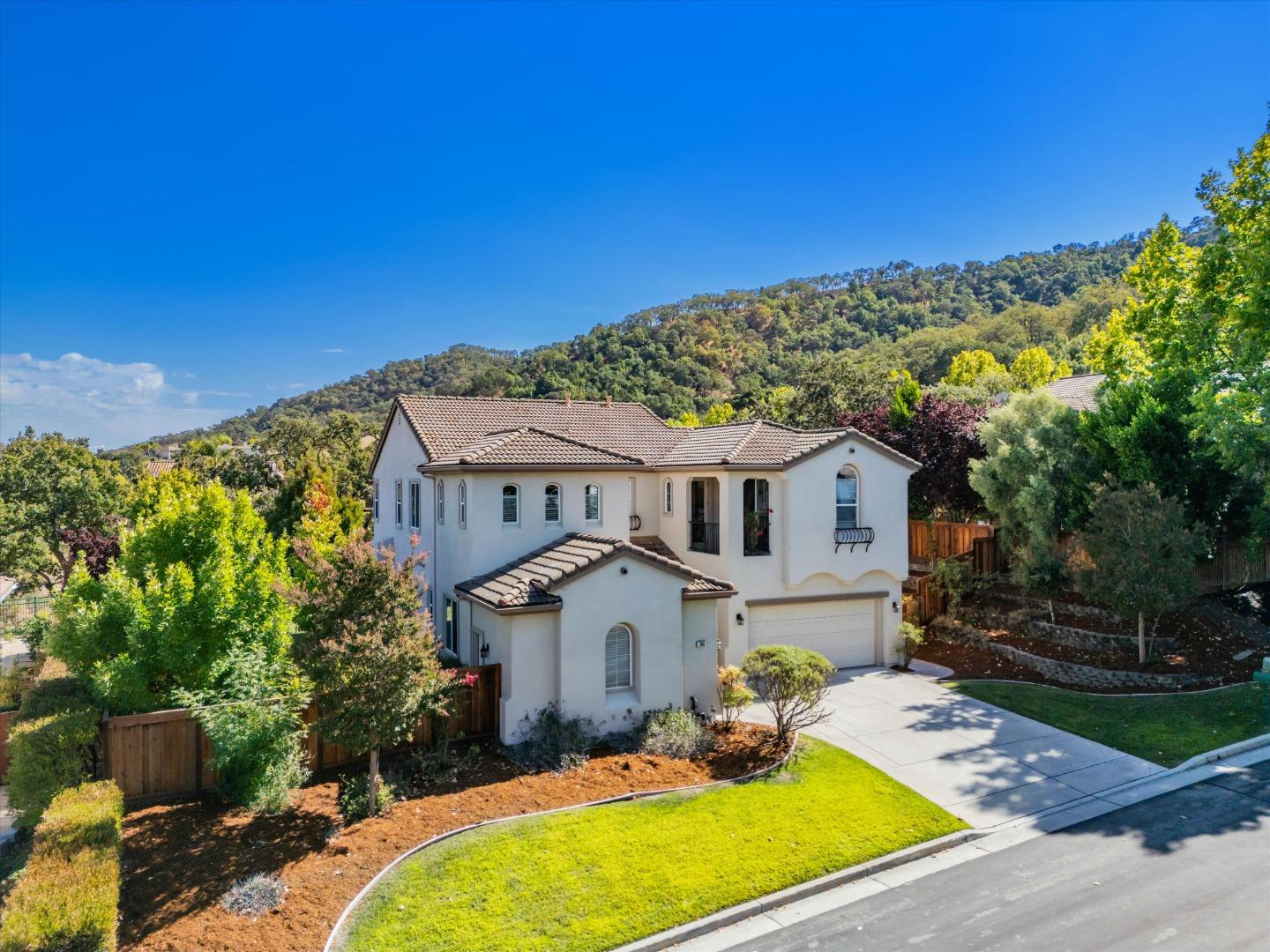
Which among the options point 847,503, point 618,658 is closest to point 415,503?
point 618,658

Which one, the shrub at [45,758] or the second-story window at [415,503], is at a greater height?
the second-story window at [415,503]

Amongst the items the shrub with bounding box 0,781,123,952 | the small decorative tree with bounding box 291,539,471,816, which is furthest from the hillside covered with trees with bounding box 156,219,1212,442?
the shrub with bounding box 0,781,123,952

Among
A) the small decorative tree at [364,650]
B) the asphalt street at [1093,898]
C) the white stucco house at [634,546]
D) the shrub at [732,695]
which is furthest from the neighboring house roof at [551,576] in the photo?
the asphalt street at [1093,898]

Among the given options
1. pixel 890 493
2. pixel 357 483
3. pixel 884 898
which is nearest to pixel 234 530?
pixel 884 898

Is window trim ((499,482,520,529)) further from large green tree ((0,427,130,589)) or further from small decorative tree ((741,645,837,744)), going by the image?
large green tree ((0,427,130,589))

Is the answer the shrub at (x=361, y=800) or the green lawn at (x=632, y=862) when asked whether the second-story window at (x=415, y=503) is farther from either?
the green lawn at (x=632, y=862)

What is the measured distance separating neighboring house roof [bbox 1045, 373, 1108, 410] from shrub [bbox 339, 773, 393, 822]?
1091 inches

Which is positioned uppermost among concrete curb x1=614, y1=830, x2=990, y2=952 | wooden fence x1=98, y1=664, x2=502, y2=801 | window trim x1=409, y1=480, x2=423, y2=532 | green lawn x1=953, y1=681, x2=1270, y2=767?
window trim x1=409, y1=480, x2=423, y2=532

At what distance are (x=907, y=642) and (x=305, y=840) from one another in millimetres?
15892

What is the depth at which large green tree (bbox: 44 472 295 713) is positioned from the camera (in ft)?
41.2

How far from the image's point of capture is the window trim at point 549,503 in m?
18.5

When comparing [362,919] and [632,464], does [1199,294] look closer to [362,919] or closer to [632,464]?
[632,464]

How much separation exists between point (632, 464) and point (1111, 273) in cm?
10706

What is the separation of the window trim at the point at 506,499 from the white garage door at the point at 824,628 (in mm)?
6716
